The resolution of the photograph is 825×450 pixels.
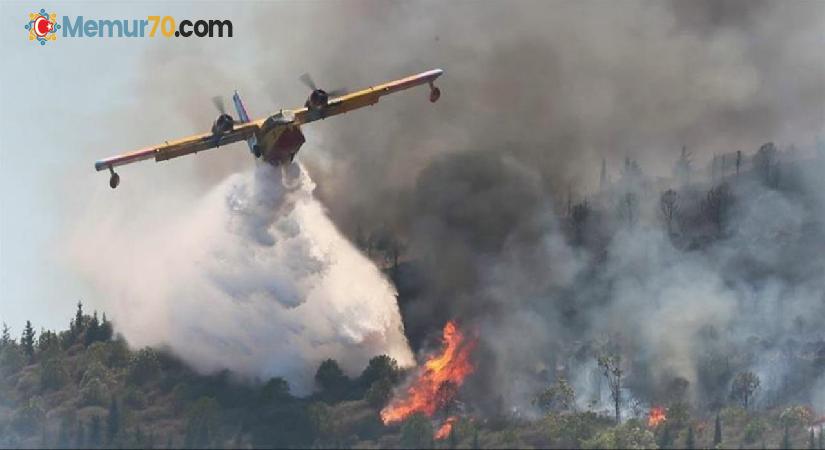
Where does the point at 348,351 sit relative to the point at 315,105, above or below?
below

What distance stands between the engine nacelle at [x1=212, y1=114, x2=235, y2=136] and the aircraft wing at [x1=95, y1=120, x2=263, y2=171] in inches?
52.2

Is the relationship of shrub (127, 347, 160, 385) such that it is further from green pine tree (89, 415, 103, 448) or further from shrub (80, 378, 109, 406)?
green pine tree (89, 415, 103, 448)

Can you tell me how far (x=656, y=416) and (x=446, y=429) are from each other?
22.2 meters

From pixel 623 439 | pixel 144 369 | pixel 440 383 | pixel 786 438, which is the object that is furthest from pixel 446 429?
pixel 144 369

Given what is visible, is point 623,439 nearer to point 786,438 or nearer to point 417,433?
point 786,438

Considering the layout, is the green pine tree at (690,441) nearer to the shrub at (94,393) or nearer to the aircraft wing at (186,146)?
the aircraft wing at (186,146)

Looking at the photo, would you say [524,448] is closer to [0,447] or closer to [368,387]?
[368,387]

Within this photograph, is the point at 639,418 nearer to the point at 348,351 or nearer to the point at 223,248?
the point at 348,351

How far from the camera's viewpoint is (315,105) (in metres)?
177

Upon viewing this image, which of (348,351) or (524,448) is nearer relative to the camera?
(524,448)

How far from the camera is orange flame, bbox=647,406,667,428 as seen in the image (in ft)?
619

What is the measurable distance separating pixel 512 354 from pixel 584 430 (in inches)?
591

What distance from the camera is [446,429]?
603 ft

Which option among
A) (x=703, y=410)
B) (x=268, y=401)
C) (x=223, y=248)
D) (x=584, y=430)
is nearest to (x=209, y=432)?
(x=268, y=401)
